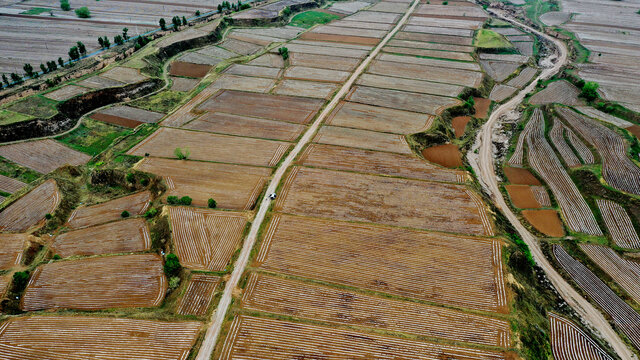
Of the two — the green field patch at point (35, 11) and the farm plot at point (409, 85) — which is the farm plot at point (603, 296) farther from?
the green field patch at point (35, 11)

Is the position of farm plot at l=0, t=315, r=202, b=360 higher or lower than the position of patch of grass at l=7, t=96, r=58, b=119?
lower

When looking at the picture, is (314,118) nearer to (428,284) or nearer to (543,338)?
(428,284)

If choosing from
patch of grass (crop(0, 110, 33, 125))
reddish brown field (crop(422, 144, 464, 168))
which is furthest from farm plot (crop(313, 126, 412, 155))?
patch of grass (crop(0, 110, 33, 125))

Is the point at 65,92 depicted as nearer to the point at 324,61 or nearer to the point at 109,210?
the point at 109,210

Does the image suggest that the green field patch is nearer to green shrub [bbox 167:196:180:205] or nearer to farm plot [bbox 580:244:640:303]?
green shrub [bbox 167:196:180:205]

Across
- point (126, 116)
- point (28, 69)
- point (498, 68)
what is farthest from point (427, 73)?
point (28, 69)

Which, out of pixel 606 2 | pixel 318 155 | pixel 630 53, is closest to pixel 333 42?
pixel 318 155
